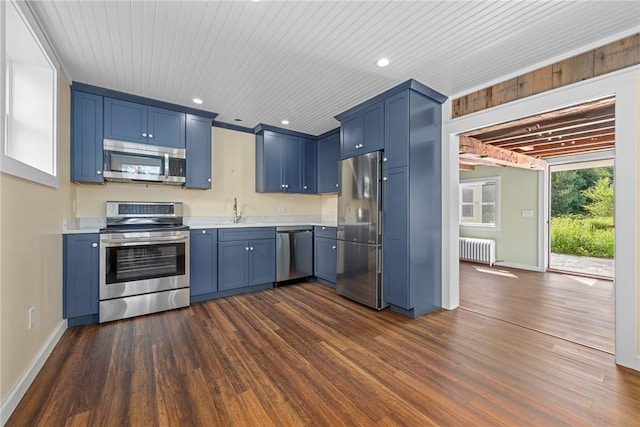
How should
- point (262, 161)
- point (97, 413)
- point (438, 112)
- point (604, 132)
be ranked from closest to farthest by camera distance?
1. point (97, 413)
2. point (438, 112)
3. point (604, 132)
4. point (262, 161)

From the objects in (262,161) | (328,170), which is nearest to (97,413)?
(262,161)

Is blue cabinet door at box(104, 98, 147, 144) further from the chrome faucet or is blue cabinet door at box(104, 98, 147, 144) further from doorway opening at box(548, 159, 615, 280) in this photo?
doorway opening at box(548, 159, 615, 280)

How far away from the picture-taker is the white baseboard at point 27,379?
149cm

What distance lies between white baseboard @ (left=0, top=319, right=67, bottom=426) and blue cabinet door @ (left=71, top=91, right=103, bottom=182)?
1573 millimetres

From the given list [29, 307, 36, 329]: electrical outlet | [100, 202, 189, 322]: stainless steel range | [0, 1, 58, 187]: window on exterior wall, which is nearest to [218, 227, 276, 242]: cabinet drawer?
[100, 202, 189, 322]: stainless steel range

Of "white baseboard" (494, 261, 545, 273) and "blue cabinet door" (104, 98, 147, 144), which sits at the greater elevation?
"blue cabinet door" (104, 98, 147, 144)

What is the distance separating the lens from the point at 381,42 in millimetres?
2178

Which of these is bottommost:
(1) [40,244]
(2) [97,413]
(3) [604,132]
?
(2) [97,413]

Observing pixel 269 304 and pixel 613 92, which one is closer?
pixel 613 92

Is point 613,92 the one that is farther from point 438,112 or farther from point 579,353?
point 579,353

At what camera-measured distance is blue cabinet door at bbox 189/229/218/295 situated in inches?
135

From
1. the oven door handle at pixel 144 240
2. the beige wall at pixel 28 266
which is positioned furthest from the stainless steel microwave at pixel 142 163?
the oven door handle at pixel 144 240

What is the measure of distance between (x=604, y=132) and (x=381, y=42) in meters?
3.88

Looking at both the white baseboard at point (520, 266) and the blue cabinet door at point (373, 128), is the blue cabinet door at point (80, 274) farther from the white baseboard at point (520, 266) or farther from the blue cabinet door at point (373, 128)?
the white baseboard at point (520, 266)
